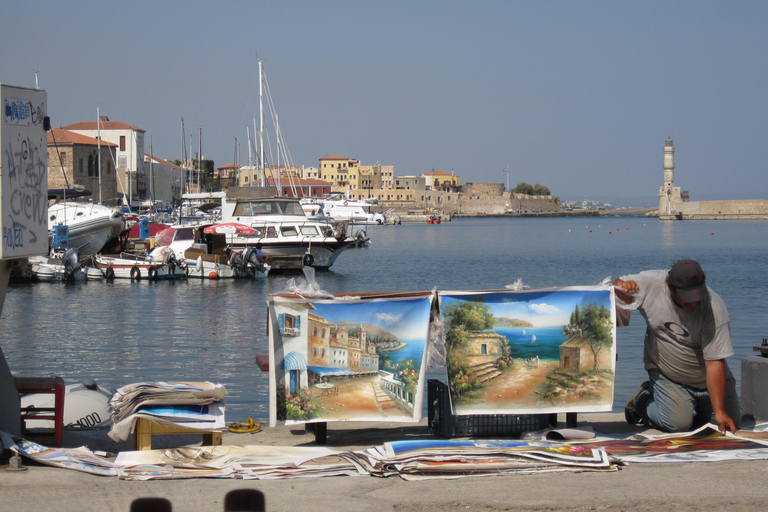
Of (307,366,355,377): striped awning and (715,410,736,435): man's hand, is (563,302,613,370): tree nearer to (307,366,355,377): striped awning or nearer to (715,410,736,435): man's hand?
(715,410,736,435): man's hand

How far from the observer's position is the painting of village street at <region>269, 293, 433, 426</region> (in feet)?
17.8

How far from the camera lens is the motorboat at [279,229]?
32.8 meters

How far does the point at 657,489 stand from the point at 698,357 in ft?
4.68

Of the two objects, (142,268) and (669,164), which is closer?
(142,268)

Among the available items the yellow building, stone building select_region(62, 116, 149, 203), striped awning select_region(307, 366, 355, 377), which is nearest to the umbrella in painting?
striped awning select_region(307, 366, 355, 377)

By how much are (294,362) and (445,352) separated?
1.03m

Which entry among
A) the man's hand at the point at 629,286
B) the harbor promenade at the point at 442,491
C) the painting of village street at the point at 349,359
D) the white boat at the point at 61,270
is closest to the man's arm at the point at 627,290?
the man's hand at the point at 629,286

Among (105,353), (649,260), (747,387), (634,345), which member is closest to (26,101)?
(747,387)

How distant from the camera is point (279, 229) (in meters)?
33.1

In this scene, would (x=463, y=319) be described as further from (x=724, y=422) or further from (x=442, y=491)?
(x=724, y=422)

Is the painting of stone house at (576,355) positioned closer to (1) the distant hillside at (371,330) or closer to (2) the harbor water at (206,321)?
(1) the distant hillside at (371,330)

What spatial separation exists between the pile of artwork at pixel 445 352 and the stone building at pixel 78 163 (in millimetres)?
66843

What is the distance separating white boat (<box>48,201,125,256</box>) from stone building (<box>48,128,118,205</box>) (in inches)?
1318

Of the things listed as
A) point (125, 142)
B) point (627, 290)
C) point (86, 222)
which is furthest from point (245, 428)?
point (125, 142)
